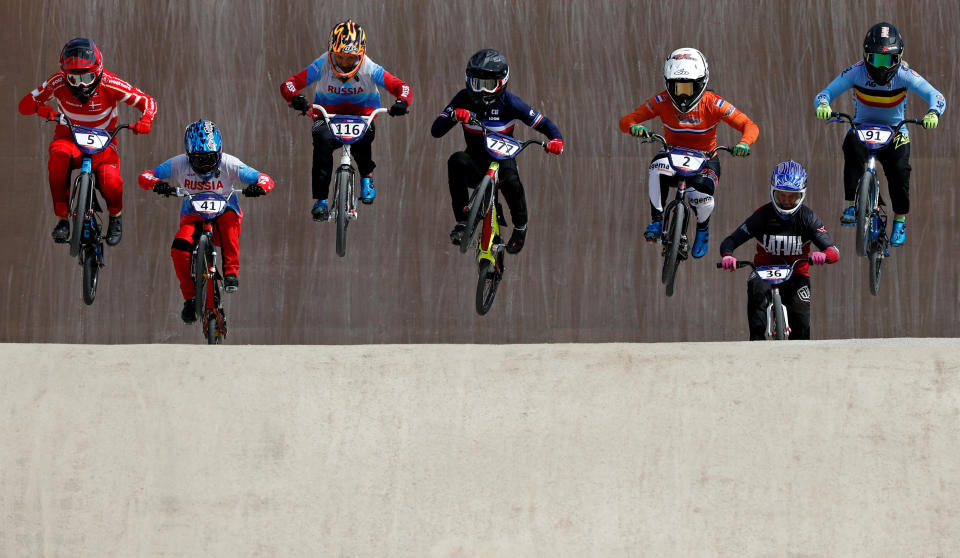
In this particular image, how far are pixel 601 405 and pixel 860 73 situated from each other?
15.5 ft

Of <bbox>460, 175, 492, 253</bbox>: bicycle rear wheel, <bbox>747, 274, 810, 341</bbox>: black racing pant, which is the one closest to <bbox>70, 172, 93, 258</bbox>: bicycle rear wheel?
<bbox>460, 175, 492, 253</bbox>: bicycle rear wheel

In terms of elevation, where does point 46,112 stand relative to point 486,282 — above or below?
above

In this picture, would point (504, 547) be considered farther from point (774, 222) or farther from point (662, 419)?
point (774, 222)

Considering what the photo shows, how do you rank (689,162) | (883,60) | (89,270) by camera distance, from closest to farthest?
(689,162), (883,60), (89,270)

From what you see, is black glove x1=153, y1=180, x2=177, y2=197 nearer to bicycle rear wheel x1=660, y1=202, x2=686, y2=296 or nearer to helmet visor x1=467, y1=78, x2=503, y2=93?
helmet visor x1=467, y1=78, x2=503, y2=93

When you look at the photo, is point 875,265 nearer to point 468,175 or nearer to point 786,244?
point 786,244

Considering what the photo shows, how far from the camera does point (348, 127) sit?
38.3 ft

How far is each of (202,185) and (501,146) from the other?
225 cm

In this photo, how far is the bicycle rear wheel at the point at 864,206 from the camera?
1186 cm

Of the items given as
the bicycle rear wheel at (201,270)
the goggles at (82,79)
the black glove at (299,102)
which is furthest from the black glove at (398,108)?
the goggles at (82,79)

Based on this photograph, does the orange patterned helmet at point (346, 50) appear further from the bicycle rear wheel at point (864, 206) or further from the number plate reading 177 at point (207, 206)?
the bicycle rear wheel at point (864, 206)

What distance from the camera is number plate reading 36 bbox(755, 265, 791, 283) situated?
1083 cm

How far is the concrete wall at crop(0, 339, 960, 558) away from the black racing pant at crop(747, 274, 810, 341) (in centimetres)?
198

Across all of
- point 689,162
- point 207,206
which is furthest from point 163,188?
point 689,162
